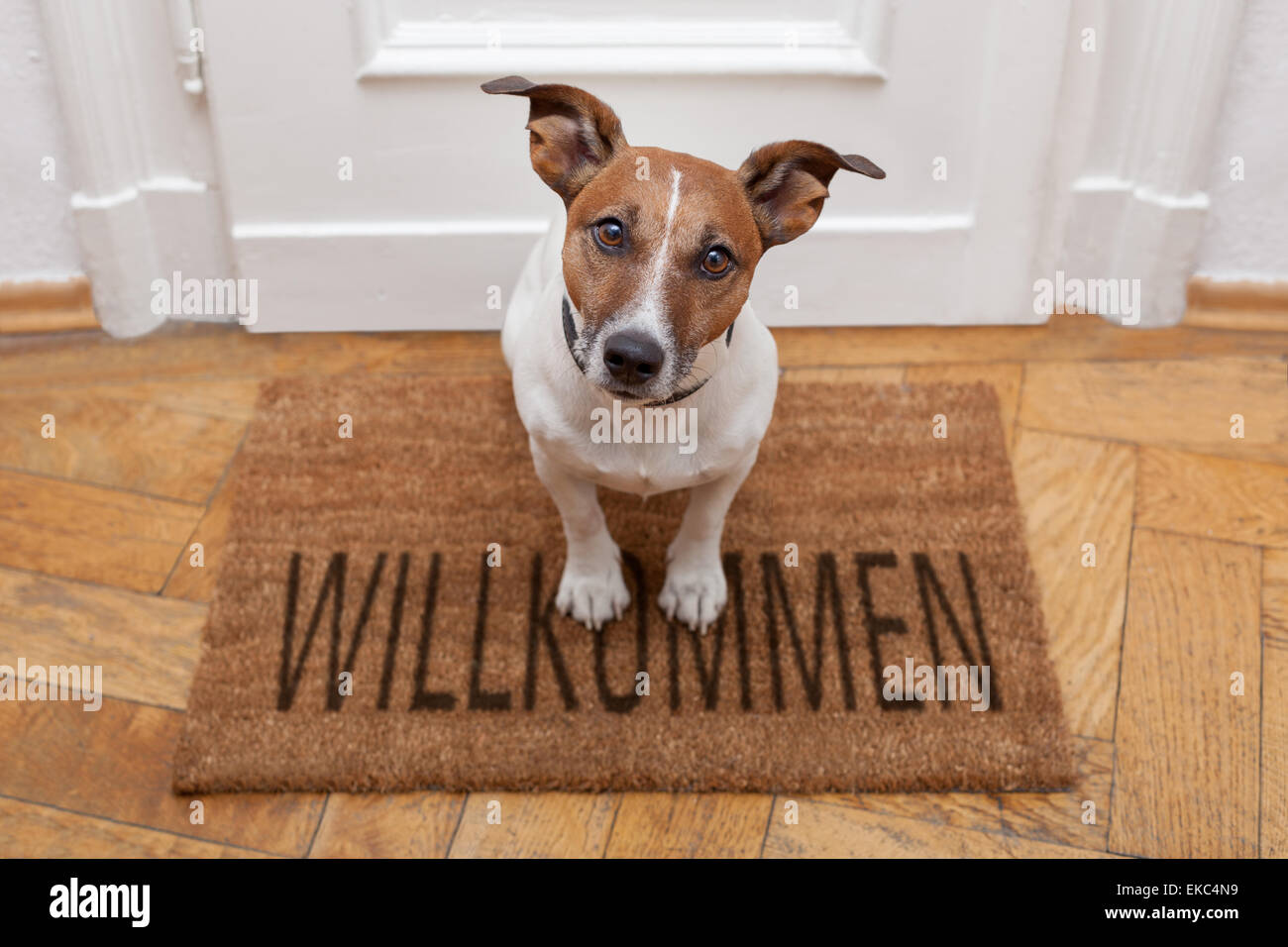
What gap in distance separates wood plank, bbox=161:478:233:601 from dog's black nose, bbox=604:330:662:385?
0.96 metres

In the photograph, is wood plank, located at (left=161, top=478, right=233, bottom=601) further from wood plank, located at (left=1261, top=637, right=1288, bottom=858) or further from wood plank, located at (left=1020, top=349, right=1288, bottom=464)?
wood plank, located at (left=1261, top=637, right=1288, bottom=858)

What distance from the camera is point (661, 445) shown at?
1.76 m

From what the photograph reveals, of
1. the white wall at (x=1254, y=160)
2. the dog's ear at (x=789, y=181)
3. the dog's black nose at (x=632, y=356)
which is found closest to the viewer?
the dog's black nose at (x=632, y=356)

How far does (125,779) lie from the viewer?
1824mm

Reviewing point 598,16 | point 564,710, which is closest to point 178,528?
point 564,710

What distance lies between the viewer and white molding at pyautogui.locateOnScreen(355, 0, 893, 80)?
229 centimetres

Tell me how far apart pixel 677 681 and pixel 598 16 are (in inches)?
49.8

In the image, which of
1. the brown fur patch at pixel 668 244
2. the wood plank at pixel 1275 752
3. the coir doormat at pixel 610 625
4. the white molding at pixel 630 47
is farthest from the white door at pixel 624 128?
the wood plank at pixel 1275 752

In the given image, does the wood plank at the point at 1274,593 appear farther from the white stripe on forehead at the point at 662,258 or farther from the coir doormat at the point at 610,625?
the white stripe on forehead at the point at 662,258

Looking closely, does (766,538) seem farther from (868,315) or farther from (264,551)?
(264,551)

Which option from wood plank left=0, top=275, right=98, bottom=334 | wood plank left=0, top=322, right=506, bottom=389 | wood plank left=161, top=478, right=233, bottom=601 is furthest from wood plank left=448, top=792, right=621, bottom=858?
wood plank left=0, top=275, right=98, bottom=334

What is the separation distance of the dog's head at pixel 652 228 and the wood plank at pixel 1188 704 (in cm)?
95

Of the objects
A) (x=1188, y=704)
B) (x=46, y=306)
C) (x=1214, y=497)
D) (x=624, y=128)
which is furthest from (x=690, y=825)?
(x=46, y=306)

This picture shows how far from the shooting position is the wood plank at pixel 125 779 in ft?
5.80
